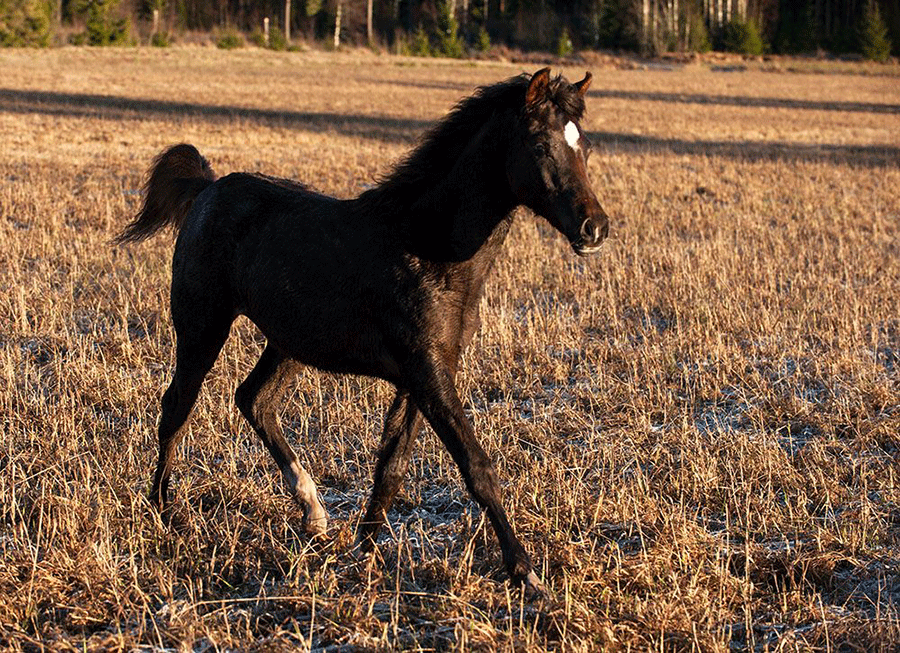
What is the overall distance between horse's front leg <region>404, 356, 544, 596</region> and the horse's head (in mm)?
757

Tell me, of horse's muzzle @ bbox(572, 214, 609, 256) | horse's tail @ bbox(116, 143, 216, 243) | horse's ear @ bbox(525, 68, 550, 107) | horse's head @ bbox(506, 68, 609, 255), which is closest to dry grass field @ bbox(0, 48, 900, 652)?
horse's tail @ bbox(116, 143, 216, 243)

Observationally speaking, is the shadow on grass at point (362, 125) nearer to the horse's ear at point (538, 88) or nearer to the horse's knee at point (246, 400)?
the horse's knee at point (246, 400)

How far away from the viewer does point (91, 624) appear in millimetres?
3812

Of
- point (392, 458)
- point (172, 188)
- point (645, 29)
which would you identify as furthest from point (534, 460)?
point (645, 29)

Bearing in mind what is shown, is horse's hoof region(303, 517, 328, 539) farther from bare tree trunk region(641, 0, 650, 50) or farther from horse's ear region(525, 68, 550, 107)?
bare tree trunk region(641, 0, 650, 50)

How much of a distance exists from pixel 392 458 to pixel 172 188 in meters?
2.12

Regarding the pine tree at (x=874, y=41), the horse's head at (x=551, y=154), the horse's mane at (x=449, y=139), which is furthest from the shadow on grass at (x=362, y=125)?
the pine tree at (x=874, y=41)

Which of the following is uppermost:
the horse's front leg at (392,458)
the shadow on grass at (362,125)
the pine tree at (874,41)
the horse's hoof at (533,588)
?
the pine tree at (874,41)

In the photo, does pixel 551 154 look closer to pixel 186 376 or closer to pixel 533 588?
pixel 533 588

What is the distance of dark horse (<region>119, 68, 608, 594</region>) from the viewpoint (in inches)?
159

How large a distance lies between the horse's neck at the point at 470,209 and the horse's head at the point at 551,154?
0.15m

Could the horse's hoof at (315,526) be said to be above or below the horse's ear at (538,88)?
below

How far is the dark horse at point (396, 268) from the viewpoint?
4051 mm

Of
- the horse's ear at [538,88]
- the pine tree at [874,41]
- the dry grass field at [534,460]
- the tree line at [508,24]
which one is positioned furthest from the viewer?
the pine tree at [874,41]
